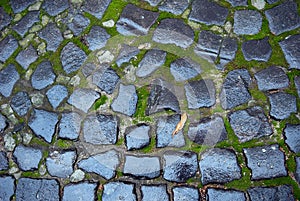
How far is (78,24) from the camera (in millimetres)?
3602

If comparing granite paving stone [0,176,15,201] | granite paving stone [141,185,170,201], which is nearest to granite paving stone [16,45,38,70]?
granite paving stone [0,176,15,201]

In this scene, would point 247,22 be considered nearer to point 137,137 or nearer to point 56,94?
point 137,137

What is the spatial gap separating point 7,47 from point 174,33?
1452 millimetres

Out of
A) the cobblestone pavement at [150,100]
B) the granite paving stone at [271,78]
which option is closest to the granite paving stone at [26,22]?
the cobblestone pavement at [150,100]

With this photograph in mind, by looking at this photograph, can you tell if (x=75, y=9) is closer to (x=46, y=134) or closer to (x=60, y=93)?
(x=60, y=93)

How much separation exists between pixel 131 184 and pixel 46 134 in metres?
0.78

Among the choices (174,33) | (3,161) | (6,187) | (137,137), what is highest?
(174,33)

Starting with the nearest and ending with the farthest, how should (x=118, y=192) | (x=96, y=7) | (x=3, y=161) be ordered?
(x=118, y=192) → (x=3, y=161) → (x=96, y=7)

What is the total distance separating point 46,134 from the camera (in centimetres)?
324

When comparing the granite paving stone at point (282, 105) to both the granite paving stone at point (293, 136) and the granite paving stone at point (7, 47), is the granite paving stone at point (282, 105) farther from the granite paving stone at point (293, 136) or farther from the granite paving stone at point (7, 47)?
the granite paving stone at point (7, 47)

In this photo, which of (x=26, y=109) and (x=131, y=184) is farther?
(x=26, y=109)

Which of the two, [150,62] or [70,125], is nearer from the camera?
[70,125]

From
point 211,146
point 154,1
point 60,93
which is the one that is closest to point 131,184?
point 211,146

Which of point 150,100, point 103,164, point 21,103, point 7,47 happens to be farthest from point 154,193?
point 7,47
